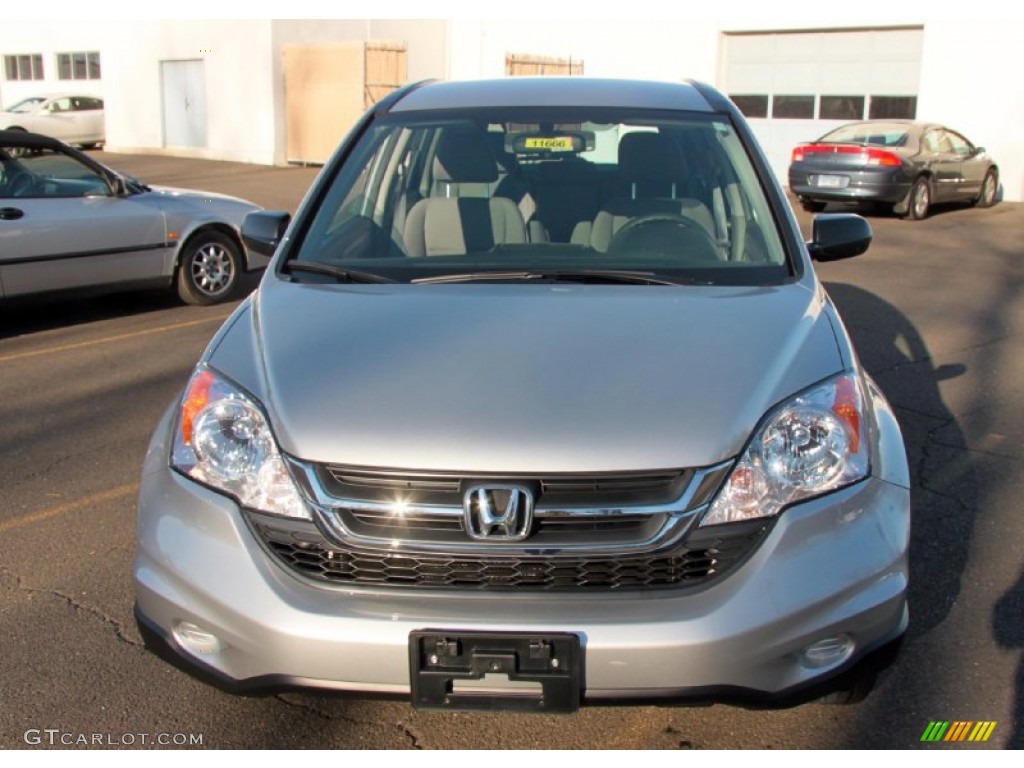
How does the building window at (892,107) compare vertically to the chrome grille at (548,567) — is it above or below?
above

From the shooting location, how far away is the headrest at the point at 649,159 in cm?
408

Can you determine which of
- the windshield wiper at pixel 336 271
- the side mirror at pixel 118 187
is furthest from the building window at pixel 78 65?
the windshield wiper at pixel 336 271

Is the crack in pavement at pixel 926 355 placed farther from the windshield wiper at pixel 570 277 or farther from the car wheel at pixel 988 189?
the car wheel at pixel 988 189

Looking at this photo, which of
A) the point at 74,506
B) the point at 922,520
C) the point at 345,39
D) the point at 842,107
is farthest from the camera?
the point at 345,39

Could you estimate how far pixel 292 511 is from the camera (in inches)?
101

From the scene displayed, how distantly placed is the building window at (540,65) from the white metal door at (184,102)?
8.48 m

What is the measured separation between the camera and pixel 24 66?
35969 mm

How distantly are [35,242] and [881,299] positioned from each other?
279 inches

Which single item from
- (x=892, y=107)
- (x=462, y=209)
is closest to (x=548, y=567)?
(x=462, y=209)

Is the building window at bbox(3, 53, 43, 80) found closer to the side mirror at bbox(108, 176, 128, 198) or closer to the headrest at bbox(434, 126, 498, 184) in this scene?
the side mirror at bbox(108, 176, 128, 198)

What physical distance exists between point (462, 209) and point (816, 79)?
60.2ft

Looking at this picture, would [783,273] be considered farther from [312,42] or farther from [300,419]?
[312,42]

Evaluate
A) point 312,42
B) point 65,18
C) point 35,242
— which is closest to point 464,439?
point 35,242

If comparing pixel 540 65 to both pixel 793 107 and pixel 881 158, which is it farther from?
pixel 881 158
